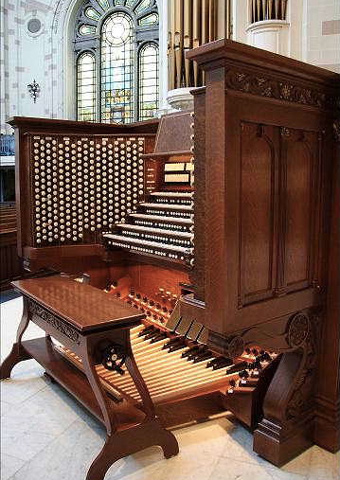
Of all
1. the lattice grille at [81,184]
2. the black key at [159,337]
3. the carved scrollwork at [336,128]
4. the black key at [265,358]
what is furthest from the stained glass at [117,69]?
the carved scrollwork at [336,128]

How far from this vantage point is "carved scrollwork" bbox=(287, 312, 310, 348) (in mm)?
2062

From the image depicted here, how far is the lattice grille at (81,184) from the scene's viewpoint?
11.0ft

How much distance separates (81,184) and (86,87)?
796 centimetres

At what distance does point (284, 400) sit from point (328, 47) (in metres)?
1.81

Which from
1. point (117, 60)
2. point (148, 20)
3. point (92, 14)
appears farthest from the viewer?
point (92, 14)

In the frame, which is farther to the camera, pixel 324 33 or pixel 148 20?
pixel 148 20

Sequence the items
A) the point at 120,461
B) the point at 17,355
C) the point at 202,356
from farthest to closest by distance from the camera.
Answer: the point at 17,355 → the point at 202,356 → the point at 120,461

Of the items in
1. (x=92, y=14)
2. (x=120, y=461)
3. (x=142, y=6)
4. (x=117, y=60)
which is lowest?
(x=120, y=461)

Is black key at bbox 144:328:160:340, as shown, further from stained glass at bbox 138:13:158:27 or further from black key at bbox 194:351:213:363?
stained glass at bbox 138:13:158:27

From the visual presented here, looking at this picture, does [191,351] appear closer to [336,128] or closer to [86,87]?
[336,128]

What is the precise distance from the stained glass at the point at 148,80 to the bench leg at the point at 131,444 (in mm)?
8243

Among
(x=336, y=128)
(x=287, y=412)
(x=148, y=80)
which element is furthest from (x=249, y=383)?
(x=148, y=80)

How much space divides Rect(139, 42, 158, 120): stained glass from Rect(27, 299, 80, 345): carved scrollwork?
7.33 meters

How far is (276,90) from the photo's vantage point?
1.85m
